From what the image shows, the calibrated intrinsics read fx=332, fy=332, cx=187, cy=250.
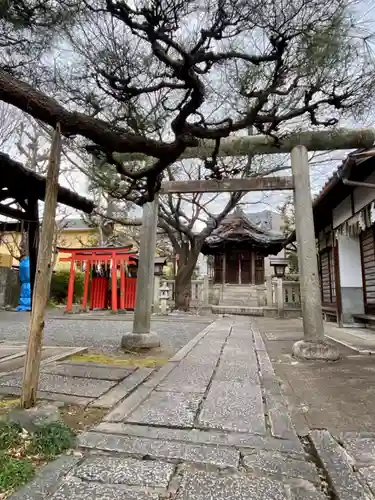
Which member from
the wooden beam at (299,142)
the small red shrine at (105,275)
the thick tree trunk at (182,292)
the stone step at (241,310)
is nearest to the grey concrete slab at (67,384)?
the wooden beam at (299,142)

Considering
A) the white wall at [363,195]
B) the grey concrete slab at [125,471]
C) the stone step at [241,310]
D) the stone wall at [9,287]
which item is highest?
the white wall at [363,195]

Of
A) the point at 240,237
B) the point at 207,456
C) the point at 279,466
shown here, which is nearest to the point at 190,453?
the point at 207,456

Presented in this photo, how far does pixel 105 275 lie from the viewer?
1606 cm

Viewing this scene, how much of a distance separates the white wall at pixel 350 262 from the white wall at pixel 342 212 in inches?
22.8

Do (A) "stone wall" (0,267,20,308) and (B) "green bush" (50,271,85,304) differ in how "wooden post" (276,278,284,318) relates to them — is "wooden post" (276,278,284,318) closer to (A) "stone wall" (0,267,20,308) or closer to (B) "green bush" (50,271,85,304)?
(B) "green bush" (50,271,85,304)

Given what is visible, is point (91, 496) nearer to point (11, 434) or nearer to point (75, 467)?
point (75, 467)

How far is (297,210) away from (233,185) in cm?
119

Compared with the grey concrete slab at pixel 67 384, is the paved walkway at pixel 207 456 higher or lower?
lower

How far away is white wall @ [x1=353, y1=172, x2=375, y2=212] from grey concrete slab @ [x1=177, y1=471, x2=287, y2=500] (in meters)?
7.19

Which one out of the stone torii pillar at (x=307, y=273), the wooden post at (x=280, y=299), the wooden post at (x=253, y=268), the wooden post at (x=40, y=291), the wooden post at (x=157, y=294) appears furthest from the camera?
the wooden post at (x=253, y=268)

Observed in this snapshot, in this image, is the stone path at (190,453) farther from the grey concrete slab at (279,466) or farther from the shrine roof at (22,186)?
the shrine roof at (22,186)

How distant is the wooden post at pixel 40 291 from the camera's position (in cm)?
238

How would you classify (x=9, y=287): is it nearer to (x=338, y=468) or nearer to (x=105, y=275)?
(x=105, y=275)

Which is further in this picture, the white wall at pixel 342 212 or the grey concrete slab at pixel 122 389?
the white wall at pixel 342 212
